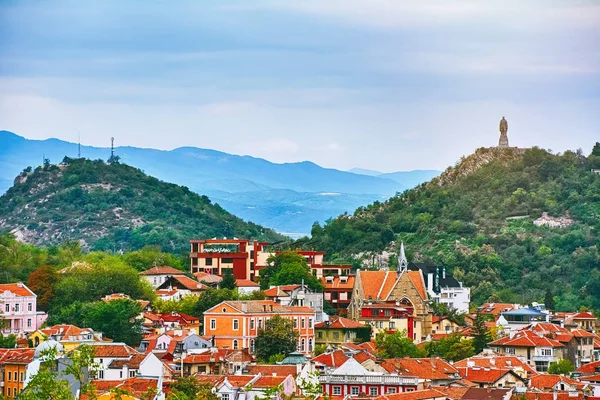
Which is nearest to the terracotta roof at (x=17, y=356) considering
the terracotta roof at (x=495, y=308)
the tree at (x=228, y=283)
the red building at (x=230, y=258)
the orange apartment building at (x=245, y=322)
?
the orange apartment building at (x=245, y=322)

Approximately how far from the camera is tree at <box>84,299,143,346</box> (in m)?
76.1

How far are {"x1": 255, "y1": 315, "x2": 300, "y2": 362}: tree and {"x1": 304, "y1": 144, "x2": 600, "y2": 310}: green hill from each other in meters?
29.4

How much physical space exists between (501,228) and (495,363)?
204 ft

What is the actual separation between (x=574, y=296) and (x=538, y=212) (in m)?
27.1

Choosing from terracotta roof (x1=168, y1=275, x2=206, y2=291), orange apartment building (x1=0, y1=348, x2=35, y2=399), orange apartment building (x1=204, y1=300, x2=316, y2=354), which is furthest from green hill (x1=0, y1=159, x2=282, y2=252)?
orange apartment building (x1=0, y1=348, x2=35, y2=399)

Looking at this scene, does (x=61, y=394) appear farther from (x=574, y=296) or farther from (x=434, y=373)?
(x=574, y=296)

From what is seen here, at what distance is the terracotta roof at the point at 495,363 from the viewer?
227 ft

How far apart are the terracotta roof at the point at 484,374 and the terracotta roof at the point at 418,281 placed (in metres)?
18.3

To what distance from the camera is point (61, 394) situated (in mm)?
47938

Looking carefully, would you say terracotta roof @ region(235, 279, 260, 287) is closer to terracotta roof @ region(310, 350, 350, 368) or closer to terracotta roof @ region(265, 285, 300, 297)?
terracotta roof @ region(265, 285, 300, 297)

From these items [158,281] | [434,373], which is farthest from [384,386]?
[158,281]

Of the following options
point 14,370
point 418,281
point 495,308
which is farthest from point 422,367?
point 495,308

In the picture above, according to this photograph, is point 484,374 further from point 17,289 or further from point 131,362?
point 17,289

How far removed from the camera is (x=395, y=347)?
7381cm
